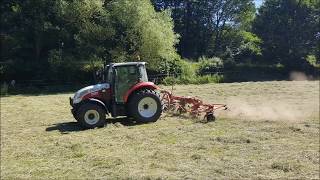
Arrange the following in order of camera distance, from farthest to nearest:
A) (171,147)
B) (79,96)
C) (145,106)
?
(145,106), (79,96), (171,147)

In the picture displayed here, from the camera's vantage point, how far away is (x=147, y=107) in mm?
15312

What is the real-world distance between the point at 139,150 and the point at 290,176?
11.9ft

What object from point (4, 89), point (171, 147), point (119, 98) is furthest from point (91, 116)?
point (4, 89)

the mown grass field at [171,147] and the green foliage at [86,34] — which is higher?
the green foliage at [86,34]

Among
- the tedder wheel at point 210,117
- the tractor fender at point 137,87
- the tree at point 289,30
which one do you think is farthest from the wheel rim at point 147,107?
the tree at point 289,30

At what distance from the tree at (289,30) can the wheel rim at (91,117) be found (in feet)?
115

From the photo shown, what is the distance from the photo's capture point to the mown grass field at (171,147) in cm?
893

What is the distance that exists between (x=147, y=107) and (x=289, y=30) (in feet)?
118

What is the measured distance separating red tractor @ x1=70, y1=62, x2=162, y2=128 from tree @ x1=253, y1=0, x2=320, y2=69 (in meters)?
34.0

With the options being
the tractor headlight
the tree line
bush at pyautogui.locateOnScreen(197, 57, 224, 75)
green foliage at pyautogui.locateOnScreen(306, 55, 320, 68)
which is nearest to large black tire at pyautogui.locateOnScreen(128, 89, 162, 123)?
the tractor headlight

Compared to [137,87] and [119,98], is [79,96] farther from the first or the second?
[137,87]

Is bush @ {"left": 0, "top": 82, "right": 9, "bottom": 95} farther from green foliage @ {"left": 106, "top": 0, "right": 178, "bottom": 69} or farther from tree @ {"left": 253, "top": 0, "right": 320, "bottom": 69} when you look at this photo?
tree @ {"left": 253, "top": 0, "right": 320, "bottom": 69}

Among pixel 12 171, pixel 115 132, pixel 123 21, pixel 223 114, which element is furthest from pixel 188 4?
pixel 12 171

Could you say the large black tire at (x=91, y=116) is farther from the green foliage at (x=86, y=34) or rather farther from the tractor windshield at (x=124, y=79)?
the green foliage at (x=86, y=34)
